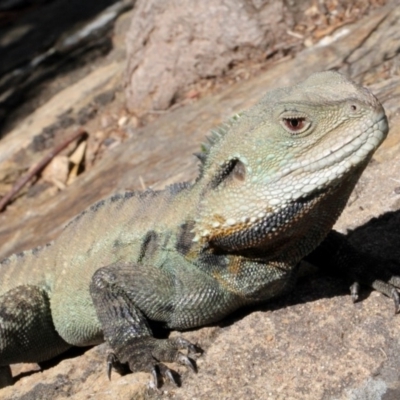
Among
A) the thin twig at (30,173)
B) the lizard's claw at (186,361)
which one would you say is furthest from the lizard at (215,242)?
the thin twig at (30,173)

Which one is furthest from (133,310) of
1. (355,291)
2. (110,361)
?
(355,291)

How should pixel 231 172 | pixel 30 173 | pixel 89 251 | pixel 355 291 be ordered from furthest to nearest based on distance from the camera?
pixel 30 173, pixel 89 251, pixel 355 291, pixel 231 172

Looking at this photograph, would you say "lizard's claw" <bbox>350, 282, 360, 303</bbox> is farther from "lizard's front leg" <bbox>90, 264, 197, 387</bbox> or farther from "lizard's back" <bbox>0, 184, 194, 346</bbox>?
"lizard's back" <bbox>0, 184, 194, 346</bbox>

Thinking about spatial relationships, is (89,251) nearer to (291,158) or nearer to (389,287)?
(291,158)

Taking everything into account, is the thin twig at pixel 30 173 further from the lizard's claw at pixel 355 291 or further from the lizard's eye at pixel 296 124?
the lizard's eye at pixel 296 124

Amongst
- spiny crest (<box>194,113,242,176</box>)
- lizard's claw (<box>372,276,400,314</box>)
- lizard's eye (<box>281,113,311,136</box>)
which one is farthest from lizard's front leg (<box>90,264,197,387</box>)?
lizard's eye (<box>281,113,311,136</box>)

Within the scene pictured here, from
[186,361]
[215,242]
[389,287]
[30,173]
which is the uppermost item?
[215,242]

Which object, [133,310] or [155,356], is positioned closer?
[155,356]

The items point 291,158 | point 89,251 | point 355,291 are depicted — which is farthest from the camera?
point 89,251

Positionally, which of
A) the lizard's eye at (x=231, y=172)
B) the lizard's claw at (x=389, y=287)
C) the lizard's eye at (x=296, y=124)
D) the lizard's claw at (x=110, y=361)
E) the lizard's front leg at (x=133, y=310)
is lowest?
the lizard's claw at (x=389, y=287)
